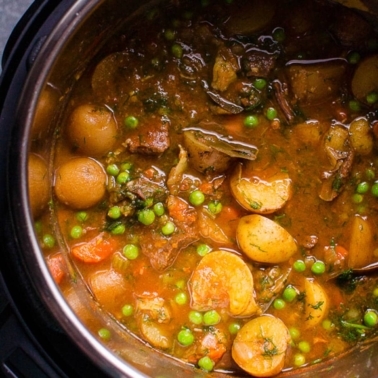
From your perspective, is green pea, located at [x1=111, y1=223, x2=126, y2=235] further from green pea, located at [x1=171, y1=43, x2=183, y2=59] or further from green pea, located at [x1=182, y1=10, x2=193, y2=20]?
green pea, located at [x1=182, y1=10, x2=193, y2=20]

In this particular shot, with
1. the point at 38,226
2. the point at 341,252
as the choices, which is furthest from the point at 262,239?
the point at 38,226

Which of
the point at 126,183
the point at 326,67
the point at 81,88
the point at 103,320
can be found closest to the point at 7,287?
the point at 103,320

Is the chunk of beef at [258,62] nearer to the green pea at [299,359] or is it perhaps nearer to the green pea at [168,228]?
the green pea at [168,228]

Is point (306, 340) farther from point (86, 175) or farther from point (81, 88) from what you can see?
point (81, 88)

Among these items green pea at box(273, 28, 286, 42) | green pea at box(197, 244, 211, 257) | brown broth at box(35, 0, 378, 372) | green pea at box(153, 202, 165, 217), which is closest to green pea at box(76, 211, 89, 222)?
brown broth at box(35, 0, 378, 372)

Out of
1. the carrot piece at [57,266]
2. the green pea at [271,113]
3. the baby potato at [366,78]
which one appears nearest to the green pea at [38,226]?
the carrot piece at [57,266]

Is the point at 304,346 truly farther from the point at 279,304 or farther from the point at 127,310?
the point at 127,310
